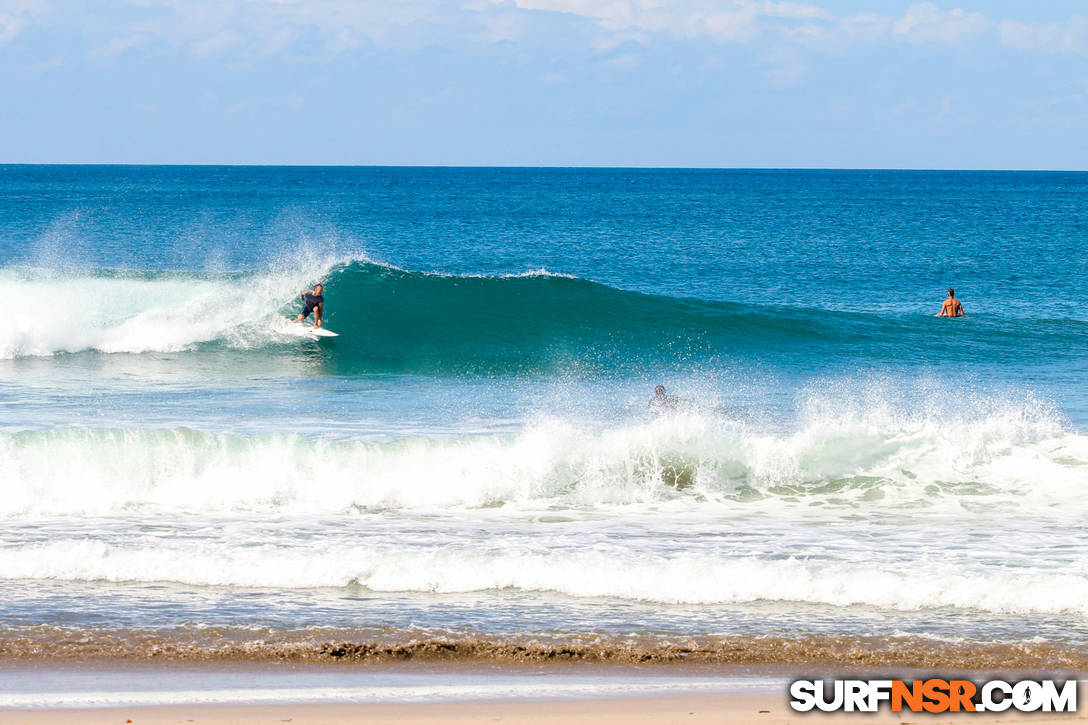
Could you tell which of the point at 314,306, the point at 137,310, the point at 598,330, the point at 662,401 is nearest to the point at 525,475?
the point at 662,401

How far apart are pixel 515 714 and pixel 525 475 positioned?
4938mm

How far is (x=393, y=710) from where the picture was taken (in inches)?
219

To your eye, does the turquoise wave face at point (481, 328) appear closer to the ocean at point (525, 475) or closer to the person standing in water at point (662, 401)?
the ocean at point (525, 475)

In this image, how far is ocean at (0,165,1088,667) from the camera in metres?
6.81

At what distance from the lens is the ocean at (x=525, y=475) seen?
6.81 m

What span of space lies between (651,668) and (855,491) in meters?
4.82

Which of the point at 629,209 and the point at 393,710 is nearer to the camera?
the point at 393,710

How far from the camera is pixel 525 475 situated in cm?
1038

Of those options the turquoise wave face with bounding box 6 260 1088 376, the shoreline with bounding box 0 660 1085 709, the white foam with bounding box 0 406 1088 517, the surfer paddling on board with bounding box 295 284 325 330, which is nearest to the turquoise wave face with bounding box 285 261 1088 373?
the turquoise wave face with bounding box 6 260 1088 376

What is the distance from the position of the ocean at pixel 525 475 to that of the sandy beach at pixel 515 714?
0.64m

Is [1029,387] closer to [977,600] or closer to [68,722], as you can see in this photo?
[977,600]

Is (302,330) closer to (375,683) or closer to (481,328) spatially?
(481,328)

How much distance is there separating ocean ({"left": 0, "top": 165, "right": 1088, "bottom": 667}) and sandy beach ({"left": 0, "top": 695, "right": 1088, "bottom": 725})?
636 mm

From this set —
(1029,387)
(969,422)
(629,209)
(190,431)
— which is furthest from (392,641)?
(629,209)
